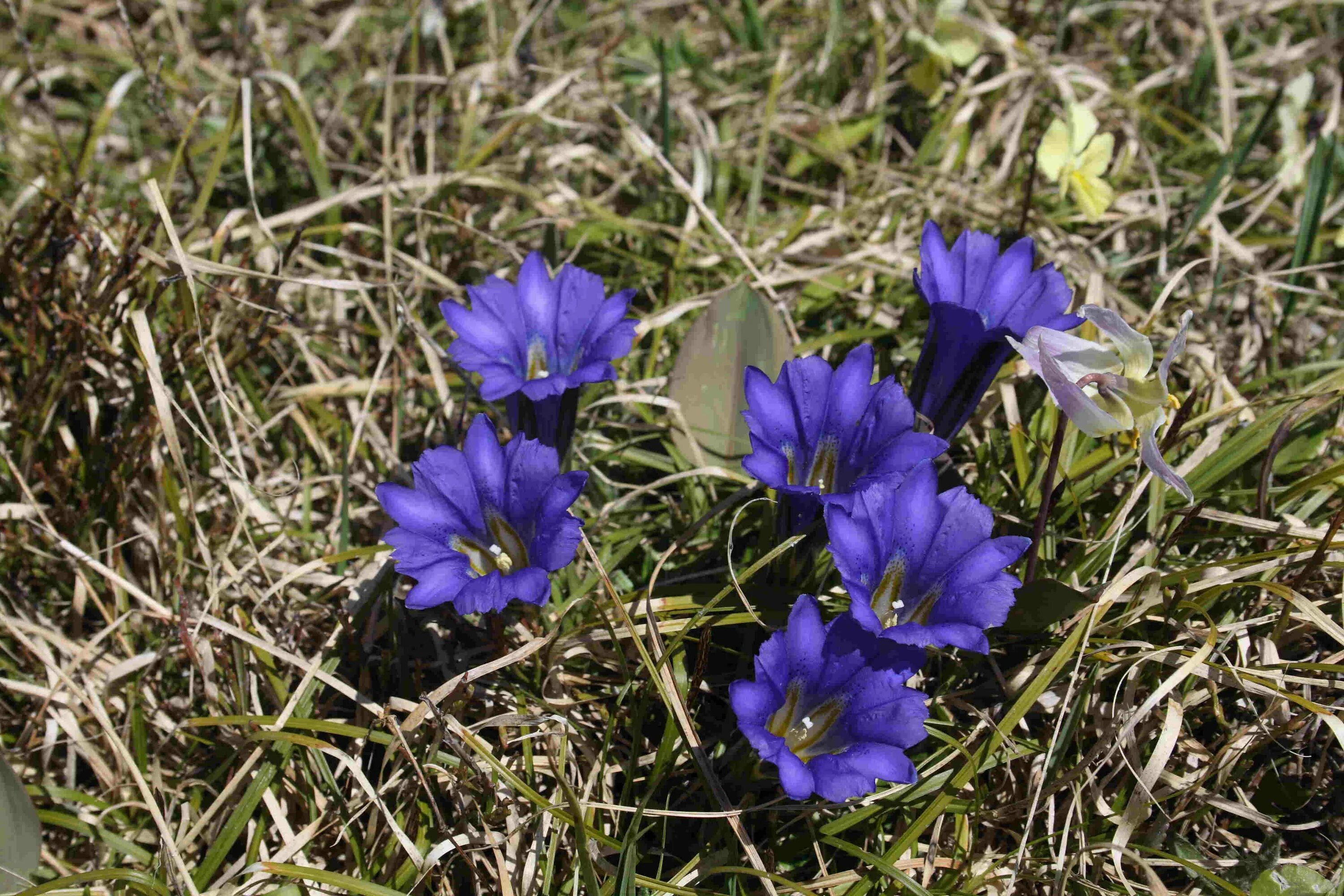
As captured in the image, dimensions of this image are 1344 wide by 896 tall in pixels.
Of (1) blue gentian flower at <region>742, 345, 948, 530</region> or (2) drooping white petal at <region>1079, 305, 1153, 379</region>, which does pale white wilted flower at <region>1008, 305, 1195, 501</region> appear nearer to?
(2) drooping white petal at <region>1079, 305, 1153, 379</region>

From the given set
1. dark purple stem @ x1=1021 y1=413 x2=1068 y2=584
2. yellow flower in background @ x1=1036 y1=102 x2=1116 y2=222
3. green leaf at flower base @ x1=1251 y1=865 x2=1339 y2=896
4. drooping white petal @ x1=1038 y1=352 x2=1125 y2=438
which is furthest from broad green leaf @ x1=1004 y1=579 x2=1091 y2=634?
yellow flower in background @ x1=1036 y1=102 x2=1116 y2=222

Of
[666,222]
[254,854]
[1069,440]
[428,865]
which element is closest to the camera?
[428,865]

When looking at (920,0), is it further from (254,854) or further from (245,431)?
(254,854)

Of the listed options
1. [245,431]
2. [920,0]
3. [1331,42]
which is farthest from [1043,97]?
[245,431]

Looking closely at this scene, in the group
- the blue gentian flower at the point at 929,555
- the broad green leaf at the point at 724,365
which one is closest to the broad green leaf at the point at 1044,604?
the blue gentian flower at the point at 929,555

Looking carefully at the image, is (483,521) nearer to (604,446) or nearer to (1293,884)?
(604,446)

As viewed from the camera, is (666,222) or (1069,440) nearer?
(1069,440)

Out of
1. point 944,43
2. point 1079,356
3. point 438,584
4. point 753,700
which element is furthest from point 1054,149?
point 438,584
